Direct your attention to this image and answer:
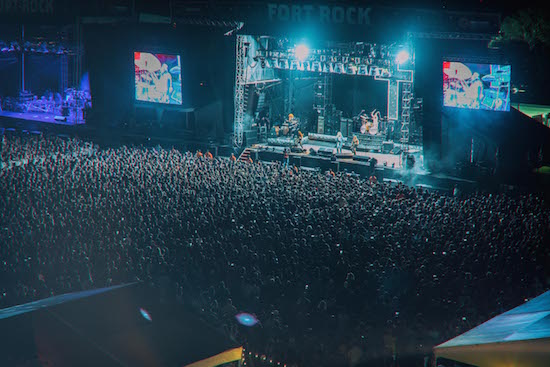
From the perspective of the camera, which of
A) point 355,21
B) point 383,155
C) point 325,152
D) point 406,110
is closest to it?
point 355,21

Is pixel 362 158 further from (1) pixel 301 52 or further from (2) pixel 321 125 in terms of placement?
(2) pixel 321 125

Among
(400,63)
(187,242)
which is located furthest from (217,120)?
(187,242)

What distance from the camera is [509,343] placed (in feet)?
19.3

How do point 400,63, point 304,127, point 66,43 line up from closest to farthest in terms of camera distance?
point 400,63 < point 304,127 < point 66,43

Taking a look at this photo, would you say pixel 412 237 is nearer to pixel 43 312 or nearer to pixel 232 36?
pixel 43 312

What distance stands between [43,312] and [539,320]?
5102 millimetres

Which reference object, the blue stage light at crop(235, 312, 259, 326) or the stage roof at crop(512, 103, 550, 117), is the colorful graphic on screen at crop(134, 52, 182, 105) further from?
the blue stage light at crop(235, 312, 259, 326)

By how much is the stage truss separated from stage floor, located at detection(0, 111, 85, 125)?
28.0 ft

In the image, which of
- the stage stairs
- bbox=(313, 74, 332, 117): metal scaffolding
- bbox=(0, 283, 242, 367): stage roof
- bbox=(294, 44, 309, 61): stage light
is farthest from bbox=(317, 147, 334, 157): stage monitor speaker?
bbox=(0, 283, 242, 367): stage roof

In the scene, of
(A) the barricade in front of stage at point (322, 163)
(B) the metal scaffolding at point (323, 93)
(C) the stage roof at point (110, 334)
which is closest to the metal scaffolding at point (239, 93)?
(A) the barricade in front of stage at point (322, 163)

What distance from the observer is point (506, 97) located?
17.7 metres

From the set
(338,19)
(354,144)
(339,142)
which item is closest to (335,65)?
(338,19)

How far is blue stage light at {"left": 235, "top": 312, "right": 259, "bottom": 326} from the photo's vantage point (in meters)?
8.77

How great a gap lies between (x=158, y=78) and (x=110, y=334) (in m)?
19.9
